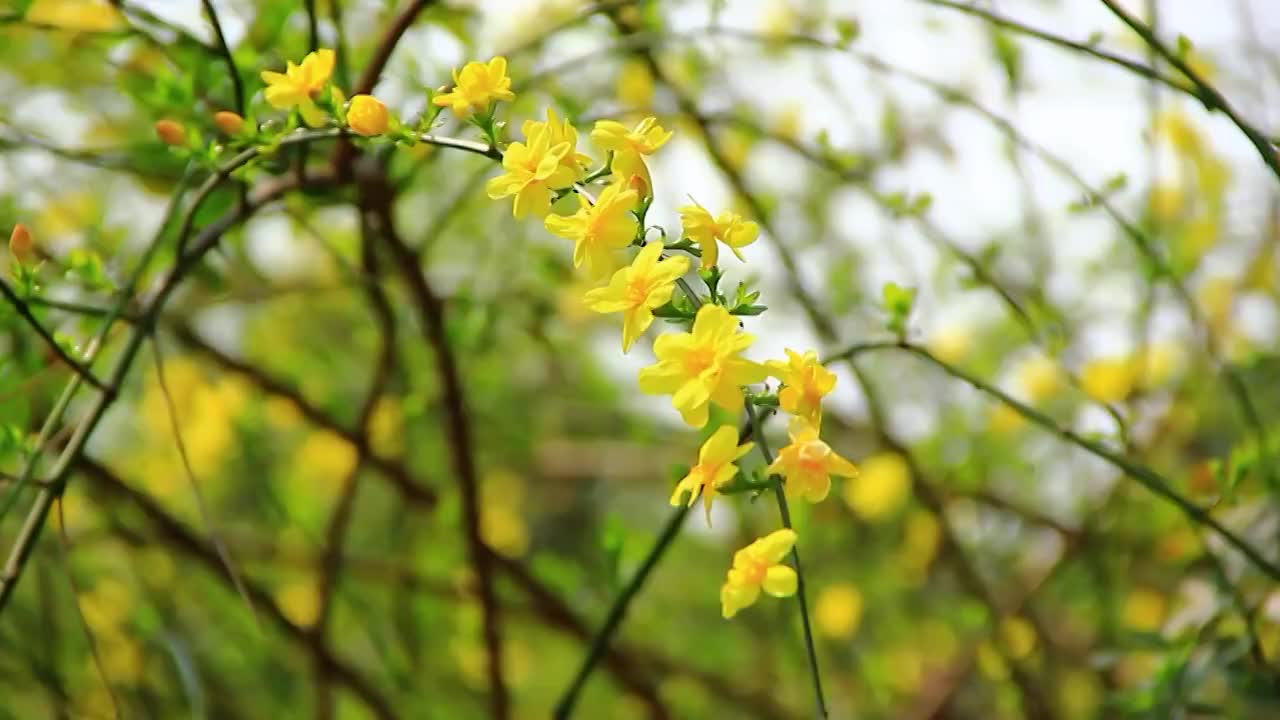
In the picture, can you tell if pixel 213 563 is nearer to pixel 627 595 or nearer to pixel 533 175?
pixel 627 595

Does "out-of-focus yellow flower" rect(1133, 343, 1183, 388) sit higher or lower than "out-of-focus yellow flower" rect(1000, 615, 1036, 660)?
higher

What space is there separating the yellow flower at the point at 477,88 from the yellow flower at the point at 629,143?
4 centimetres

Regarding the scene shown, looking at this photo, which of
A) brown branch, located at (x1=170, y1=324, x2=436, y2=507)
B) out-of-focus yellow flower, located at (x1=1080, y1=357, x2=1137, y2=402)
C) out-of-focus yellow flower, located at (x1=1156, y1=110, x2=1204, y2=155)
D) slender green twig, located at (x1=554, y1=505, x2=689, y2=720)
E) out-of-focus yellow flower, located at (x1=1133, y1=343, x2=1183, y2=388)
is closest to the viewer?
slender green twig, located at (x1=554, y1=505, x2=689, y2=720)

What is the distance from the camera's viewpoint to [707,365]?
1.27 feet

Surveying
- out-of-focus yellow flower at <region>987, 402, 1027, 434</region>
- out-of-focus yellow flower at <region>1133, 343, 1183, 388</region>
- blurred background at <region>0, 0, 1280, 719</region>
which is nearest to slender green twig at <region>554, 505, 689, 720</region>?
blurred background at <region>0, 0, 1280, 719</region>

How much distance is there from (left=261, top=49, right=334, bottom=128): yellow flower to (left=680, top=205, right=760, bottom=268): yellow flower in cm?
15

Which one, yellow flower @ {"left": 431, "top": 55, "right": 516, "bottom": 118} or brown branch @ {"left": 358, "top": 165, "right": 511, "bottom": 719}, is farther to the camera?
brown branch @ {"left": 358, "top": 165, "right": 511, "bottom": 719}

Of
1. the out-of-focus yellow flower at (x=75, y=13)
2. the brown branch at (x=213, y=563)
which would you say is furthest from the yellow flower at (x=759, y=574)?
the out-of-focus yellow flower at (x=75, y=13)

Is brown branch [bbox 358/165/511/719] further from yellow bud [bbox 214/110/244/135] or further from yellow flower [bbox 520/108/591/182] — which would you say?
yellow flower [bbox 520/108/591/182]

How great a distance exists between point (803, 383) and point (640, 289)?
0.21ft

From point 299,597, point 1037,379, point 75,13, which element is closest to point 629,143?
point 75,13

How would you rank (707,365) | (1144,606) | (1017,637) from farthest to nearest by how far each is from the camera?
(1144,606), (1017,637), (707,365)

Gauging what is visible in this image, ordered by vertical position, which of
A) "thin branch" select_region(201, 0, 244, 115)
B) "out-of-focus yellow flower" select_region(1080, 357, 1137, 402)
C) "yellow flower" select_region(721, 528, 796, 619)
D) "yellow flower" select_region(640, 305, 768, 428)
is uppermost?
"out-of-focus yellow flower" select_region(1080, 357, 1137, 402)

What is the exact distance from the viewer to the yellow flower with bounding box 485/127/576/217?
16.4 inches
